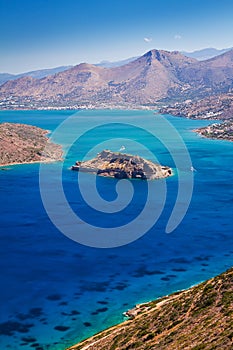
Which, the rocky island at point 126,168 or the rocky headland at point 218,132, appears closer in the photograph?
the rocky island at point 126,168

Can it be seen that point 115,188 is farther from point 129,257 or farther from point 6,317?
point 6,317

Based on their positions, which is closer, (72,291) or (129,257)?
(72,291)

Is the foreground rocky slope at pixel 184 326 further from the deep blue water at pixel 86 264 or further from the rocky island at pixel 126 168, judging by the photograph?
the rocky island at pixel 126 168

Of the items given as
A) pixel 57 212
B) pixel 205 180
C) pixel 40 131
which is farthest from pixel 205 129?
pixel 57 212

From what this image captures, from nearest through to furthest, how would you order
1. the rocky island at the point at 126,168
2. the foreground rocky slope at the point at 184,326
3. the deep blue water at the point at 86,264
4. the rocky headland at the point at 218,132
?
1. the foreground rocky slope at the point at 184,326
2. the deep blue water at the point at 86,264
3. the rocky island at the point at 126,168
4. the rocky headland at the point at 218,132

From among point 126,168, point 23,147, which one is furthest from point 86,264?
point 23,147

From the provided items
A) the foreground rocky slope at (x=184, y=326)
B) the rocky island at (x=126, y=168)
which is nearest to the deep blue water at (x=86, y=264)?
the foreground rocky slope at (x=184, y=326)

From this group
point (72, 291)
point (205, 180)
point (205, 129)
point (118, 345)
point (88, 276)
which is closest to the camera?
point (118, 345)
